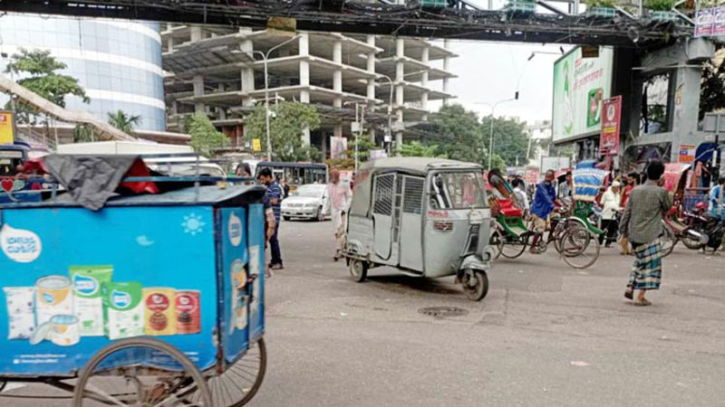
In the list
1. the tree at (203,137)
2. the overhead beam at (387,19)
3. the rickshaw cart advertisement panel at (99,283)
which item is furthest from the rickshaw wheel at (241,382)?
the tree at (203,137)

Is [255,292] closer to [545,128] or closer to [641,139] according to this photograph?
[641,139]

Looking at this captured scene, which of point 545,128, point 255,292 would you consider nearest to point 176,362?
point 255,292

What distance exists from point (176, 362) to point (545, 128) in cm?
8588

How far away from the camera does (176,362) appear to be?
2.59 metres

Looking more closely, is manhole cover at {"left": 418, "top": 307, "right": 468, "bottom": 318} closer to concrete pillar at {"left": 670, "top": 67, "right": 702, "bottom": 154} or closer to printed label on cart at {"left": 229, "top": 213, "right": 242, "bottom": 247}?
printed label on cart at {"left": 229, "top": 213, "right": 242, "bottom": 247}

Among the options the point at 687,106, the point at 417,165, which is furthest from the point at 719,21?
the point at 417,165

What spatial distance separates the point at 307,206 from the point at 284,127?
23.6m

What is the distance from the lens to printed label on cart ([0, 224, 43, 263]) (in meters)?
2.60

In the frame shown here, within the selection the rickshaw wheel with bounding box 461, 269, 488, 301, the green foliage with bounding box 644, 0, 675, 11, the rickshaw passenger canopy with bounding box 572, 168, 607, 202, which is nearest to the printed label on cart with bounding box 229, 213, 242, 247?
the rickshaw wheel with bounding box 461, 269, 488, 301

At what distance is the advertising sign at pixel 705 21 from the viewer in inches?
504

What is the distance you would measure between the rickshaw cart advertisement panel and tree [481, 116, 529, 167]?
78.3 metres

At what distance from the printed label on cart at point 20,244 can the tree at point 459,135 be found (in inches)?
2460

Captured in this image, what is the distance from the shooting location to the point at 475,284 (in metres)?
6.45

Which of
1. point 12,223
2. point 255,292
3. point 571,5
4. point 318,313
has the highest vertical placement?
point 571,5
